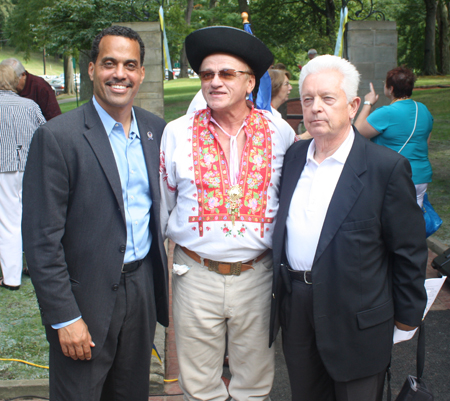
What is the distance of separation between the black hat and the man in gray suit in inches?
12.7

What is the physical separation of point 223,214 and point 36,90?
12.7 feet

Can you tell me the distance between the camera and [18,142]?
185 inches

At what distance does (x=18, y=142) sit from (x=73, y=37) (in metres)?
14.6

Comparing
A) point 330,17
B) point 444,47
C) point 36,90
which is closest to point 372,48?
point 36,90

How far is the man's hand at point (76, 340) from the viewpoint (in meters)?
2.14

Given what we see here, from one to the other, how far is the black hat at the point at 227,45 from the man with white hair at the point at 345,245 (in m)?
0.37

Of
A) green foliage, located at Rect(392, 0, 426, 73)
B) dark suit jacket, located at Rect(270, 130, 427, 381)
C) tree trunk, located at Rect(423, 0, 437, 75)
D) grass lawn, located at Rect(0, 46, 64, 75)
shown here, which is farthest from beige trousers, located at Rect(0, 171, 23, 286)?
grass lawn, located at Rect(0, 46, 64, 75)

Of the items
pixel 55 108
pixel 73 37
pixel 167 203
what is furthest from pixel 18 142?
pixel 73 37

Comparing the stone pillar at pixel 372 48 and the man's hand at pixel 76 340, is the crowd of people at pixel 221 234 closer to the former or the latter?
the man's hand at pixel 76 340

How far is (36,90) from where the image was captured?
5.36 metres

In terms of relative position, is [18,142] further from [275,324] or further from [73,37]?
[73,37]

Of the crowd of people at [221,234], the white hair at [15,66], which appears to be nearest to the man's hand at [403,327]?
the crowd of people at [221,234]

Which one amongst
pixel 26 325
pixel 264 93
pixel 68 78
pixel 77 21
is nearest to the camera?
pixel 26 325

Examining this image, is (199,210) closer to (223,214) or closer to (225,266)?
(223,214)
